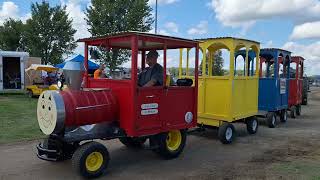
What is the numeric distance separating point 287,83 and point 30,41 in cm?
2755

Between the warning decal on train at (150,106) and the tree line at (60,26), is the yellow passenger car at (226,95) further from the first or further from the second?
the tree line at (60,26)

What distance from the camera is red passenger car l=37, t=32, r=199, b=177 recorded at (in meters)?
6.38

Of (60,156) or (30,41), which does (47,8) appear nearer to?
(30,41)

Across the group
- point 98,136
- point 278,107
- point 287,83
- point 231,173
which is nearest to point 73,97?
point 98,136

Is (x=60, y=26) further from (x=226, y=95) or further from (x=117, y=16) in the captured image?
(x=226, y=95)

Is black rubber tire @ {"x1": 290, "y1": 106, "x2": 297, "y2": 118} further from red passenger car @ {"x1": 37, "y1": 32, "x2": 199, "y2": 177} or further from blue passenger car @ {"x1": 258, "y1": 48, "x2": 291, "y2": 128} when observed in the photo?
red passenger car @ {"x1": 37, "y1": 32, "x2": 199, "y2": 177}

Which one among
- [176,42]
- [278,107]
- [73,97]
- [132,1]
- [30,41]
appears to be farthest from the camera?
[30,41]

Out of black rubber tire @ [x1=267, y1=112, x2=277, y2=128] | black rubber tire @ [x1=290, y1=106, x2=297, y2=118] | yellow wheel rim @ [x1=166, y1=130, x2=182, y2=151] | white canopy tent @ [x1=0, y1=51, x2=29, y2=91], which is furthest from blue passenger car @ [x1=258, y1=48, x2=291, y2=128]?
white canopy tent @ [x1=0, y1=51, x2=29, y2=91]

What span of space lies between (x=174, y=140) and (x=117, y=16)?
2256 centimetres

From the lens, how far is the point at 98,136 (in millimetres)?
6832

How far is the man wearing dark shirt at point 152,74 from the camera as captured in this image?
24.4 ft

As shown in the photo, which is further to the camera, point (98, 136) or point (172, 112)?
point (172, 112)

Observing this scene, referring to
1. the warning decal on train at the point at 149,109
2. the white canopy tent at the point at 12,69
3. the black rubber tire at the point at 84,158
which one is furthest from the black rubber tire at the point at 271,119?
the white canopy tent at the point at 12,69

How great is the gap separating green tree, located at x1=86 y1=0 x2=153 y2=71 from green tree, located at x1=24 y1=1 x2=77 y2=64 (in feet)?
23.9
